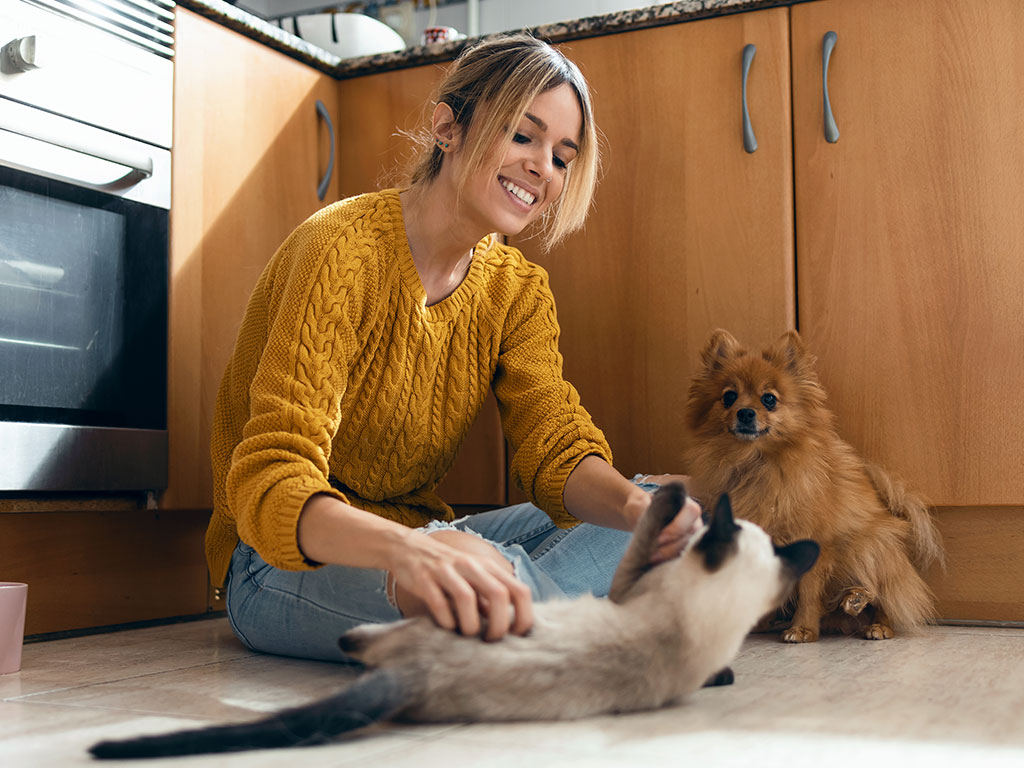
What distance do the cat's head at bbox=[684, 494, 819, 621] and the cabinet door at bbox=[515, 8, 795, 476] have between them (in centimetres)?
98

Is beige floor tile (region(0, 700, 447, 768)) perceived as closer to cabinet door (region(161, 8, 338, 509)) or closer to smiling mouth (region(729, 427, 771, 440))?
cabinet door (region(161, 8, 338, 509))

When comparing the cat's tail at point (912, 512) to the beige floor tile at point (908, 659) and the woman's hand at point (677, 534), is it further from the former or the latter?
the woman's hand at point (677, 534)

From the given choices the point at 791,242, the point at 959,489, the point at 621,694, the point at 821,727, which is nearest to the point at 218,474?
the point at 621,694

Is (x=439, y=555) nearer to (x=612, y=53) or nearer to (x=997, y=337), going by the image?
(x=997, y=337)

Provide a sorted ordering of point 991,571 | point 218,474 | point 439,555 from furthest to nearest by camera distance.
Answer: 1. point 991,571
2. point 218,474
3. point 439,555

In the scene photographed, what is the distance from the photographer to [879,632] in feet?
5.91

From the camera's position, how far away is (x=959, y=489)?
6.13ft

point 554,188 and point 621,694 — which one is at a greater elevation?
point 554,188

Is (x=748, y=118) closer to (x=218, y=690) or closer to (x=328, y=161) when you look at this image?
(x=328, y=161)

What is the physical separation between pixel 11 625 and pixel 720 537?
3.54ft

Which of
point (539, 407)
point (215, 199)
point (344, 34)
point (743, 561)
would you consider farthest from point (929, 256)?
point (344, 34)

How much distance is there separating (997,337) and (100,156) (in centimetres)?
172

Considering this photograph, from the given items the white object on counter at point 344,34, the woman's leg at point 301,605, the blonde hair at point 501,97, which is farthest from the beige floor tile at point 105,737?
the white object on counter at point 344,34

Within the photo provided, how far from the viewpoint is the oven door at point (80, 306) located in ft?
5.47
